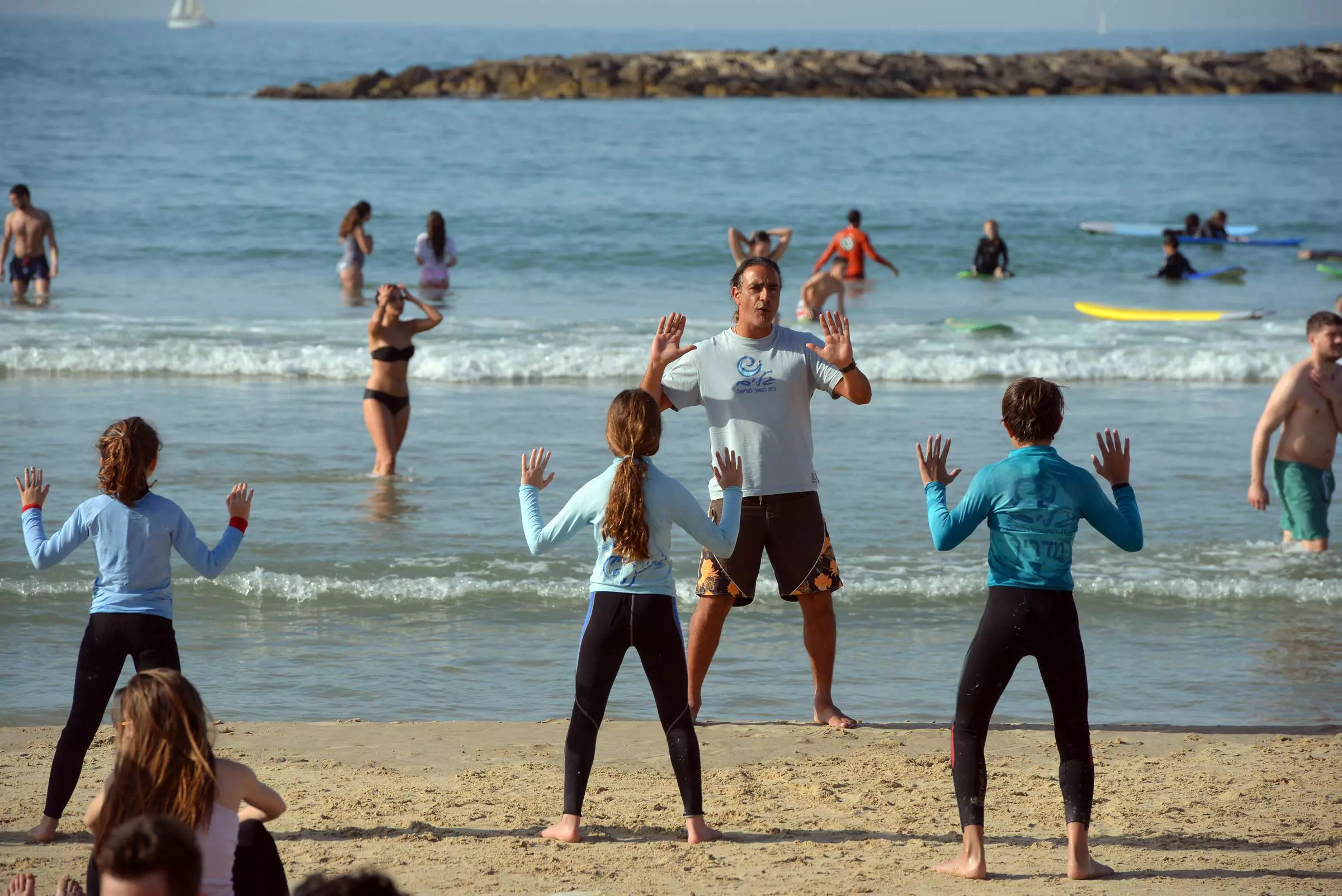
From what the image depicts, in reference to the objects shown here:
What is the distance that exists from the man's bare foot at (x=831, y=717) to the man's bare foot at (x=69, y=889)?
3743mm

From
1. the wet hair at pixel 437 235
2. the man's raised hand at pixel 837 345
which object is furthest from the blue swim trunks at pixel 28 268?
the man's raised hand at pixel 837 345

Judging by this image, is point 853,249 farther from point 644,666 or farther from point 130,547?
point 130,547

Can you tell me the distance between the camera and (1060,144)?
5175 cm

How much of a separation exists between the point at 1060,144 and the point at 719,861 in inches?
2001

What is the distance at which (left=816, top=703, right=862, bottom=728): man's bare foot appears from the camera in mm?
6090

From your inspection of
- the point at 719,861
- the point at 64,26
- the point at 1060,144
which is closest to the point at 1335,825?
the point at 719,861

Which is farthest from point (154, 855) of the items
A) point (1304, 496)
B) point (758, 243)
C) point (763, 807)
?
point (758, 243)

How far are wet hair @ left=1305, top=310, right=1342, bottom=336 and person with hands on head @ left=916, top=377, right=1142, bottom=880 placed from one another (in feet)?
13.7

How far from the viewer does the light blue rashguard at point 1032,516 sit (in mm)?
4289

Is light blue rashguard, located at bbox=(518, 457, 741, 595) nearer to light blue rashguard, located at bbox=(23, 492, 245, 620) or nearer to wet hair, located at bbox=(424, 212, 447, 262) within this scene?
light blue rashguard, located at bbox=(23, 492, 245, 620)

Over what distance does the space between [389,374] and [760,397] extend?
230 inches

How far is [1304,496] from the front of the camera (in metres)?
8.60

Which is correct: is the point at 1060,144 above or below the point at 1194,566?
above

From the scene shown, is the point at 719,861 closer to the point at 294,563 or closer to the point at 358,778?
the point at 358,778
